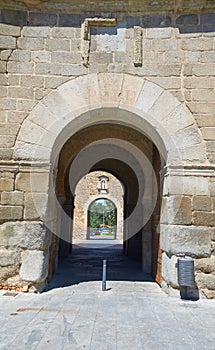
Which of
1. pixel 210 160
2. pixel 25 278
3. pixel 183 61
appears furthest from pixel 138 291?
pixel 183 61

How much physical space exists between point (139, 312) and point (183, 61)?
11.7ft

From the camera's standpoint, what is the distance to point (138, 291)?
427cm

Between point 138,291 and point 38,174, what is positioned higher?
point 38,174

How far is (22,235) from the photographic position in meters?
4.00

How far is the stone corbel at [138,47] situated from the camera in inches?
173

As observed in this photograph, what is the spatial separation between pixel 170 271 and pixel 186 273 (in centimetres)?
27

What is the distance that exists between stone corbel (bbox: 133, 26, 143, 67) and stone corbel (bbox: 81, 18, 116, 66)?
0.39 m

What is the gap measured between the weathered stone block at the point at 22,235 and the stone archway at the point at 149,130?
0.24 metres

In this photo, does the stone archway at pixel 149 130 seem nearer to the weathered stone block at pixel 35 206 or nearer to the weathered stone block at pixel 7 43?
the weathered stone block at pixel 35 206

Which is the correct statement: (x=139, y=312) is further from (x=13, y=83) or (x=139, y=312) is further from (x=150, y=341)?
(x=13, y=83)

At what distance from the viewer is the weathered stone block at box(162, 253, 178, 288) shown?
12.6 ft

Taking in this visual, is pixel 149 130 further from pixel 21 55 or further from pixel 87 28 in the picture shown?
pixel 21 55

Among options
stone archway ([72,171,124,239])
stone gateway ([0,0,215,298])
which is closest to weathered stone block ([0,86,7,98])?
stone gateway ([0,0,215,298])

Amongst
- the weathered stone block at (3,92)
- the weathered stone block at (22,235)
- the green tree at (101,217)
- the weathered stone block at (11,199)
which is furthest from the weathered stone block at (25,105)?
the green tree at (101,217)
